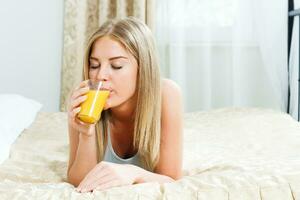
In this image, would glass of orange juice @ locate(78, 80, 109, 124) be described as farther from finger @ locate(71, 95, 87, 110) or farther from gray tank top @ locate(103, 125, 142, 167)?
gray tank top @ locate(103, 125, 142, 167)

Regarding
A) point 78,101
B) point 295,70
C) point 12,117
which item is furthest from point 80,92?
point 295,70

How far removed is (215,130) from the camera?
1904 millimetres

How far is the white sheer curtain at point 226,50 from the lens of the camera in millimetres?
2730

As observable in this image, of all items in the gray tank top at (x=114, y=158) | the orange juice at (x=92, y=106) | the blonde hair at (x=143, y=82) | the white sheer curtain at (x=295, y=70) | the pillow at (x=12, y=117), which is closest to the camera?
the orange juice at (x=92, y=106)

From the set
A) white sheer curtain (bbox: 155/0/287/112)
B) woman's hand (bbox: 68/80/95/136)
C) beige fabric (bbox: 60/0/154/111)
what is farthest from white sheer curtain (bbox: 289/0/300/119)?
woman's hand (bbox: 68/80/95/136)

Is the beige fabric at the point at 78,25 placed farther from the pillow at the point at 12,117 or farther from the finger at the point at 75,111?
the finger at the point at 75,111

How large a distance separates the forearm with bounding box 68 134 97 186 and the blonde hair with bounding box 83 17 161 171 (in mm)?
41

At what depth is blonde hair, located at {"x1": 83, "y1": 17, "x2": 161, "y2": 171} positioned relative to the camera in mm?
1163

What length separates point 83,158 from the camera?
3.98 feet

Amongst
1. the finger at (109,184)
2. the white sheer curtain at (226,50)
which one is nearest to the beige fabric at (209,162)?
the finger at (109,184)

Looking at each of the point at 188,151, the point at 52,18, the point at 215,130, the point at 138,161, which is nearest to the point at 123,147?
the point at 138,161

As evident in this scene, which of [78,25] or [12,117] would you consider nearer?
[12,117]

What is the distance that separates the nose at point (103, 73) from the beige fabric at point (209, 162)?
0.27 meters

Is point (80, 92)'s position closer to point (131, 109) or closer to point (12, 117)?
point (131, 109)
